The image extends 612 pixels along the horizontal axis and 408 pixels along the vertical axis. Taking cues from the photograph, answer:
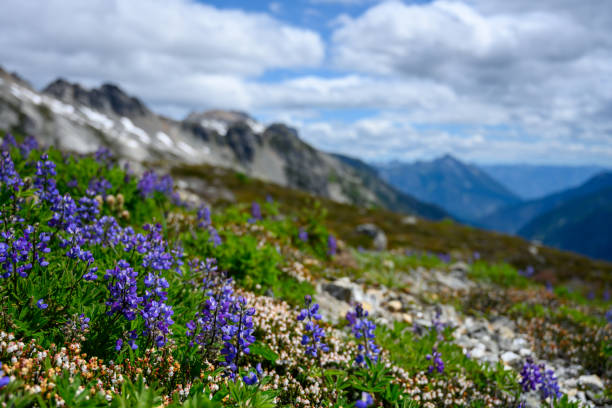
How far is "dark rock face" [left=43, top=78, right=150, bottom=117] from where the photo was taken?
17812 centimetres

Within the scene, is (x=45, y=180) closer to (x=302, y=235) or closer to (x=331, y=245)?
(x=302, y=235)

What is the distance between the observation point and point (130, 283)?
11.9 feet

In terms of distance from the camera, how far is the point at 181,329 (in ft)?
14.1

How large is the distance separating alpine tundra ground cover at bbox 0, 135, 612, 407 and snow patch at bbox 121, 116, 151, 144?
16811 cm

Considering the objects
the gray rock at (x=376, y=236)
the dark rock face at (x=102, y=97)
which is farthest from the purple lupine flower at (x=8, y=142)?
the dark rock face at (x=102, y=97)

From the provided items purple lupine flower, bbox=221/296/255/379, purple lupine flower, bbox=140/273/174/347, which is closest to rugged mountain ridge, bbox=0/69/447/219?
purple lupine flower, bbox=140/273/174/347

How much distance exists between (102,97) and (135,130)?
30.2m

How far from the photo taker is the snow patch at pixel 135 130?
164 metres

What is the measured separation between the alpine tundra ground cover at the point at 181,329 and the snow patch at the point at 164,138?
17810 cm

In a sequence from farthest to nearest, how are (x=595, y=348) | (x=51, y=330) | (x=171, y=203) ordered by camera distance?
(x=171, y=203) < (x=595, y=348) < (x=51, y=330)

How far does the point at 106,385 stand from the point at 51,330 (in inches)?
34.7

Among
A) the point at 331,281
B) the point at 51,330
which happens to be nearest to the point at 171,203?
the point at 331,281

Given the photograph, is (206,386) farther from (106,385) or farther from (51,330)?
(51,330)

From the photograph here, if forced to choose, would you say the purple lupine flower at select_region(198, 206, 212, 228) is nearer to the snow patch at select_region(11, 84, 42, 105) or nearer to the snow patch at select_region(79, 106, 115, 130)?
the snow patch at select_region(11, 84, 42, 105)
